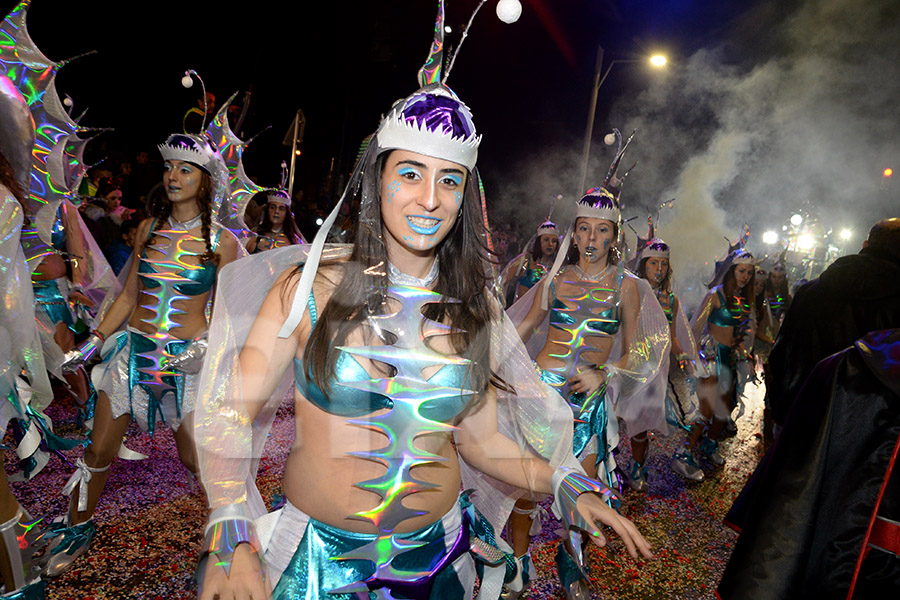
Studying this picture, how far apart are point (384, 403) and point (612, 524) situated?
64cm

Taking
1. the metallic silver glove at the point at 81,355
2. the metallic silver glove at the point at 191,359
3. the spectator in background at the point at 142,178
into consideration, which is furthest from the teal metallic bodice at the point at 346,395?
the spectator in background at the point at 142,178

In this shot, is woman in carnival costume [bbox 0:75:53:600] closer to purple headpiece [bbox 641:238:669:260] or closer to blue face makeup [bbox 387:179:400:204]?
blue face makeup [bbox 387:179:400:204]

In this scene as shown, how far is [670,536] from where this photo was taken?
175 inches

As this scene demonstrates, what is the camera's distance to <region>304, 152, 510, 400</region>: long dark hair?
58.4 inches

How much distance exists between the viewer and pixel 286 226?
7.45m

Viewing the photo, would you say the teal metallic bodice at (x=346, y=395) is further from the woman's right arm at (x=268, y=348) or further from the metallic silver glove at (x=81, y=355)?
the metallic silver glove at (x=81, y=355)

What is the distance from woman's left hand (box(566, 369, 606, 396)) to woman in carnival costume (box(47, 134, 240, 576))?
222 cm

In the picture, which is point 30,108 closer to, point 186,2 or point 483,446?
point 483,446

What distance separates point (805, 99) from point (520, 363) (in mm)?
21717

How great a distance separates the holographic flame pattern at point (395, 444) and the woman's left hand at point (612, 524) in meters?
0.41

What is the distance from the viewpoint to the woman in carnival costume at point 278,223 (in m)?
7.09

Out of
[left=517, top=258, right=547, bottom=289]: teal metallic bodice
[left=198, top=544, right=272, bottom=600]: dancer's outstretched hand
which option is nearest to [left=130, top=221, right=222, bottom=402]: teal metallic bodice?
[left=198, top=544, right=272, bottom=600]: dancer's outstretched hand

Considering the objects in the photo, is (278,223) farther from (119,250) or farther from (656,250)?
(656,250)

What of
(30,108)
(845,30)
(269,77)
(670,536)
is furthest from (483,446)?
(845,30)
